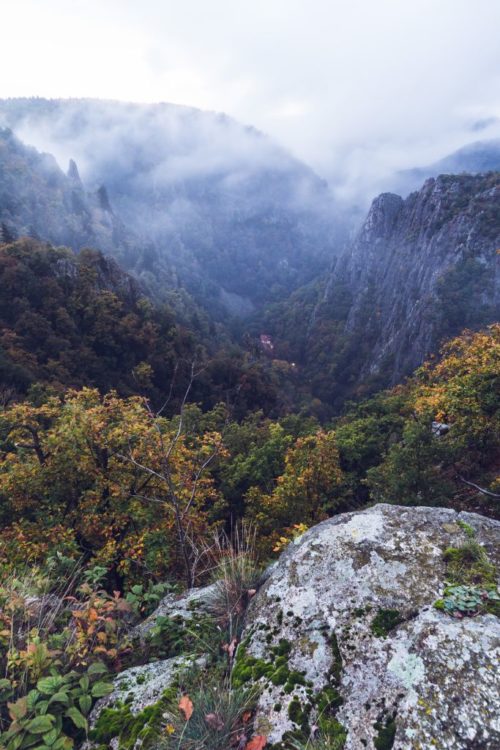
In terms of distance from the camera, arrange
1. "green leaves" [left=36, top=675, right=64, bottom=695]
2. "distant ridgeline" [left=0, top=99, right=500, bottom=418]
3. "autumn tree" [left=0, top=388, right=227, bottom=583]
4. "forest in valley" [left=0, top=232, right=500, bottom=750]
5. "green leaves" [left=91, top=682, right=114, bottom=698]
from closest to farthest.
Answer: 1. "green leaves" [left=36, top=675, right=64, bottom=695]
2. "green leaves" [left=91, top=682, right=114, bottom=698]
3. "forest in valley" [left=0, top=232, right=500, bottom=750]
4. "autumn tree" [left=0, top=388, right=227, bottom=583]
5. "distant ridgeline" [left=0, top=99, right=500, bottom=418]

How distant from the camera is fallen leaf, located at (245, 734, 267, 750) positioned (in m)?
2.59

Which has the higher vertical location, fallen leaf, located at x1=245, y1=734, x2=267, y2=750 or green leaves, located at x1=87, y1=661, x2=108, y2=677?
green leaves, located at x1=87, y1=661, x2=108, y2=677

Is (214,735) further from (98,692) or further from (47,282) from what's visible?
(47,282)

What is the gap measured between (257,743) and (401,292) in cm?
13892

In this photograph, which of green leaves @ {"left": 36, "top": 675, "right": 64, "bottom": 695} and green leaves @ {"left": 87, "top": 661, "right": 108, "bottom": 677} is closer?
green leaves @ {"left": 36, "top": 675, "right": 64, "bottom": 695}

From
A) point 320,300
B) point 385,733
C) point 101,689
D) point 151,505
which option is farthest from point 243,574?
point 320,300

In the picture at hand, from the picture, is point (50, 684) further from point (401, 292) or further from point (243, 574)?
point (401, 292)

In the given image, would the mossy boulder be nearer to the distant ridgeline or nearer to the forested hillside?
the forested hillside

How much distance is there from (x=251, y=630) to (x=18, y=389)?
4015 cm

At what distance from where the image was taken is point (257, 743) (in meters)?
2.60

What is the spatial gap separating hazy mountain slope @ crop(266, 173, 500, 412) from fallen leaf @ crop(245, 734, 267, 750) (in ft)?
290

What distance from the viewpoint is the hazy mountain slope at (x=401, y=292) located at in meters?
92.6

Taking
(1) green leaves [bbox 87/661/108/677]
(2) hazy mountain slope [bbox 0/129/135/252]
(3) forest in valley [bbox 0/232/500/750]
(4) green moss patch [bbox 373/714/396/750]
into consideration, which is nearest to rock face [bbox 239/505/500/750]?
(4) green moss patch [bbox 373/714/396/750]

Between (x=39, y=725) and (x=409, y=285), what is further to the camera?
(x=409, y=285)
